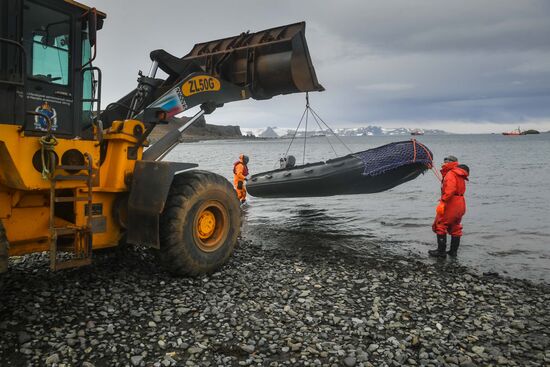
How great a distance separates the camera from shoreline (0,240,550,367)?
3.89 meters

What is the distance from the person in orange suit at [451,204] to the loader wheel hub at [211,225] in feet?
14.4

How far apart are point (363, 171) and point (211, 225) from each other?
491cm

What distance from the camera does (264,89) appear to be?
7.84m

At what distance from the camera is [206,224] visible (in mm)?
5879

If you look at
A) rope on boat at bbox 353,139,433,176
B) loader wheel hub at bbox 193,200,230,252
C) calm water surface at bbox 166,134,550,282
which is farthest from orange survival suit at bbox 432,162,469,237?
loader wheel hub at bbox 193,200,230,252

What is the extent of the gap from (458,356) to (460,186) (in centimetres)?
467

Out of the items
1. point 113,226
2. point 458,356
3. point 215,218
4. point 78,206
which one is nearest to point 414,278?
point 458,356

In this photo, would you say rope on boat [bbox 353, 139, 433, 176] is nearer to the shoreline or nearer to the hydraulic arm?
the hydraulic arm

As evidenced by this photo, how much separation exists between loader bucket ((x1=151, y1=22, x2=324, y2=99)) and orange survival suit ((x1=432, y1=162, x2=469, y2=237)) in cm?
293

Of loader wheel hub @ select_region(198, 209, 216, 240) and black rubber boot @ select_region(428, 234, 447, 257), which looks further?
black rubber boot @ select_region(428, 234, 447, 257)

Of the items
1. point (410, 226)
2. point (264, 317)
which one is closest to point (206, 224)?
point (264, 317)

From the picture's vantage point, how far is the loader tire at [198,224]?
532 cm

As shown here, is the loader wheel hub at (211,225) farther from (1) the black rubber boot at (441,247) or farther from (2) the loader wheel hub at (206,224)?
(1) the black rubber boot at (441,247)

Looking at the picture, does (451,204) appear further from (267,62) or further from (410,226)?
(267,62)
